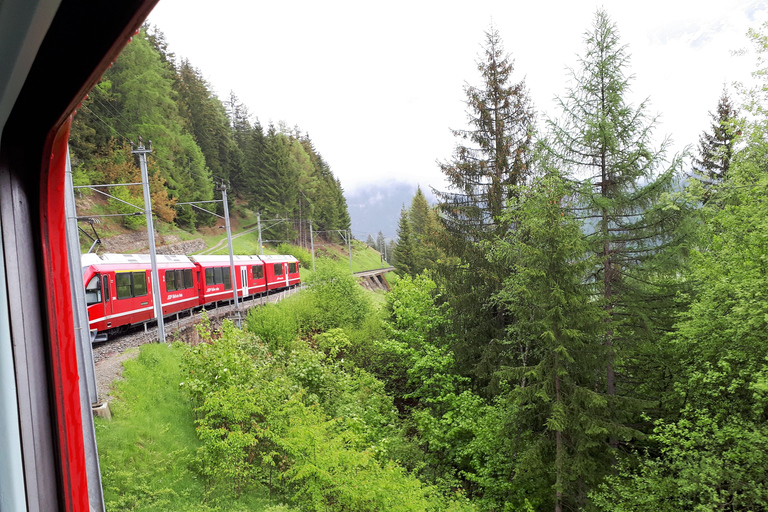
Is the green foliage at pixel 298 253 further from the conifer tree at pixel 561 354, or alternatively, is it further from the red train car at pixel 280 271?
the conifer tree at pixel 561 354

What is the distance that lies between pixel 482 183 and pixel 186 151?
32.7 metres

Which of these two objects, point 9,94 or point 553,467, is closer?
point 9,94

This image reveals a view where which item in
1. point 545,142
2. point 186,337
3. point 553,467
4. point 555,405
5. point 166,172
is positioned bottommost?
point 553,467

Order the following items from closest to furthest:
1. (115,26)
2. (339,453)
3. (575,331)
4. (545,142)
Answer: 1. (115,26)
2. (339,453)
3. (575,331)
4. (545,142)

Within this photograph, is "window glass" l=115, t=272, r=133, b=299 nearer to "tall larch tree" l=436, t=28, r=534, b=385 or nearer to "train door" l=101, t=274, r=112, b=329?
"train door" l=101, t=274, r=112, b=329

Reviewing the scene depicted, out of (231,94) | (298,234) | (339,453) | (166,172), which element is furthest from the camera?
(231,94)

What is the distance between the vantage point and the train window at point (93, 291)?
41.1ft

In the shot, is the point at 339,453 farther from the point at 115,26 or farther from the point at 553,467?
the point at 115,26

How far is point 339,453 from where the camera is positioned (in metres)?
7.52

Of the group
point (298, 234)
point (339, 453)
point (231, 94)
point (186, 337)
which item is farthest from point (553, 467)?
point (231, 94)

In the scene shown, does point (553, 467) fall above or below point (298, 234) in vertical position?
below

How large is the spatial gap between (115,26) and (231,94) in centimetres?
8305

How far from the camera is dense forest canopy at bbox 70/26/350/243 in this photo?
1033 inches

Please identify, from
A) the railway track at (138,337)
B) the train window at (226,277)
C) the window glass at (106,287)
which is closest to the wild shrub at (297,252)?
the train window at (226,277)
